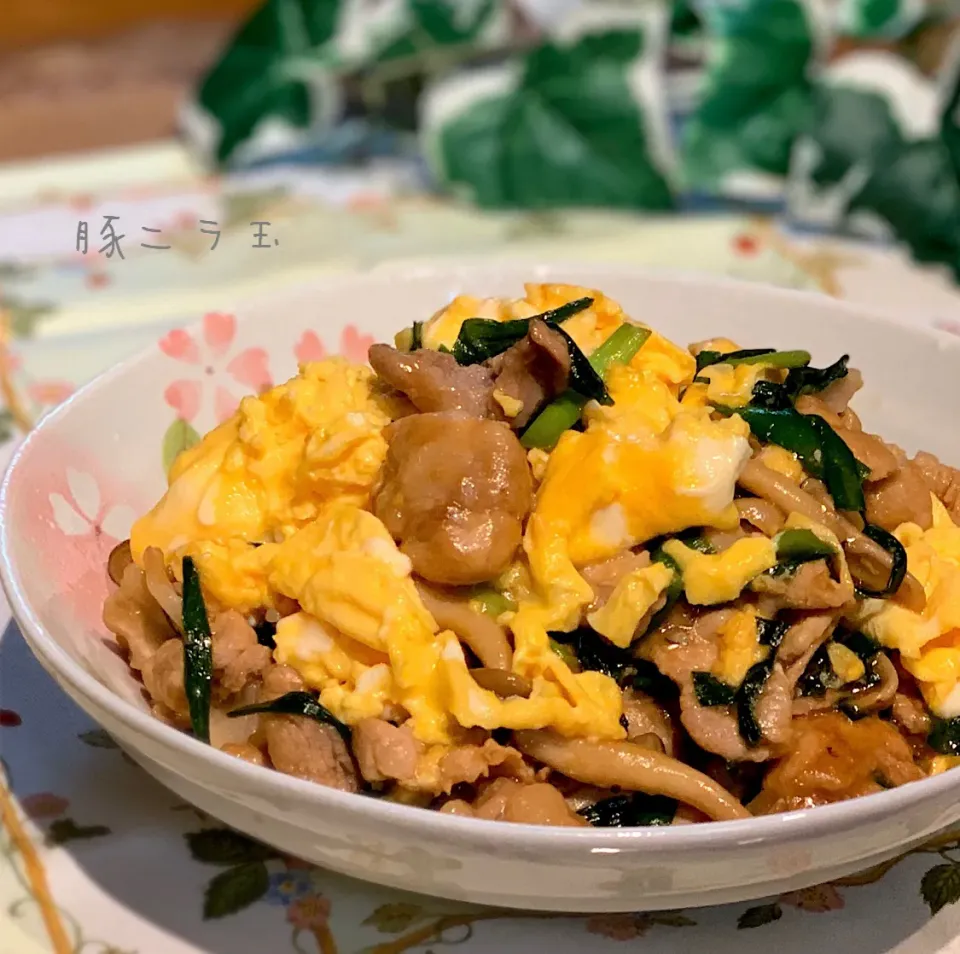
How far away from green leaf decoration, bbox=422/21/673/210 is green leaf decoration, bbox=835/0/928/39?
0.80 meters

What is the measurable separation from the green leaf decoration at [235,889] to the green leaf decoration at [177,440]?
0.79 meters

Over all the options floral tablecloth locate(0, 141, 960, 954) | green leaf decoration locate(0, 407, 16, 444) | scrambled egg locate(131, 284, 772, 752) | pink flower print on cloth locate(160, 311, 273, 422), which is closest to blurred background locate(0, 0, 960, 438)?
green leaf decoration locate(0, 407, 16, 444)

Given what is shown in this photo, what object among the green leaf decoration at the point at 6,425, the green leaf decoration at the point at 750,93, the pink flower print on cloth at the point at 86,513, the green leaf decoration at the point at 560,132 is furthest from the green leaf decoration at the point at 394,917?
the green leaf decoration at the point at 750,93

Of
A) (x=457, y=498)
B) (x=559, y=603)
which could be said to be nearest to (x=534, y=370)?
(x=457, y=498)

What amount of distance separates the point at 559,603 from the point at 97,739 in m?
0.76

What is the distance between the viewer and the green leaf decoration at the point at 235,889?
1.40 m

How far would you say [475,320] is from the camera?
1.75 m

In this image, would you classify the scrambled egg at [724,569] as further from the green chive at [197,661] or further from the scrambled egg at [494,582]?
the green chive at [197,661]

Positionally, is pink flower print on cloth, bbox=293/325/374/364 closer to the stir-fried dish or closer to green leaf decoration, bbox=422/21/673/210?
the stir-fried dish

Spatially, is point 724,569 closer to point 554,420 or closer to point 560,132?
point 554,420

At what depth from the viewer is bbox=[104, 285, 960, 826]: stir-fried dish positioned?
4.54 ft

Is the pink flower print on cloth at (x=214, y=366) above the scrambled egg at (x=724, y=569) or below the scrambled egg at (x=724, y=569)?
below

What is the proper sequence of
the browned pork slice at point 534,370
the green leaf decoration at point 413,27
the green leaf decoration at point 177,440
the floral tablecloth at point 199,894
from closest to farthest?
the floral tablecloth at point 199,894 < the browned pork slice at point 534,370 < the green leaf decoration at point 177,440 < the green leaf decoration at point 413,27

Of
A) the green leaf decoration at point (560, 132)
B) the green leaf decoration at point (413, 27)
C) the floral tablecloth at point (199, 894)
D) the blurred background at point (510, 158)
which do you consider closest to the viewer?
the floral tablecloth at point (199, 894)
